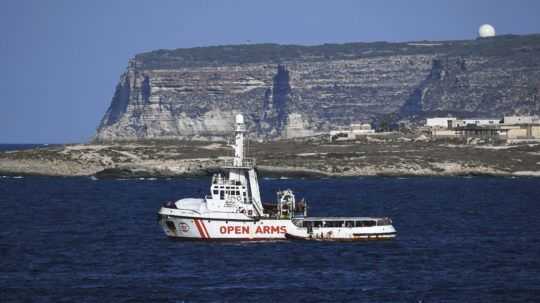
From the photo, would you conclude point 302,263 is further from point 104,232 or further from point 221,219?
point 104,232

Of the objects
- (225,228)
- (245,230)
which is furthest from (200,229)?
(245,230)

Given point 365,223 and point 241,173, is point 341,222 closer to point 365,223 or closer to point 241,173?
point 365,223

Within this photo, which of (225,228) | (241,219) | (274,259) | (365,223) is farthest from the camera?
(365,223)

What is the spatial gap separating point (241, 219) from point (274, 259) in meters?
6.86

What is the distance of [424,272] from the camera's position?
74125 mm

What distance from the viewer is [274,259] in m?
78.8

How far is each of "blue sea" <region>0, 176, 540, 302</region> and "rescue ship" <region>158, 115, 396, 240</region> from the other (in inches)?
30.5

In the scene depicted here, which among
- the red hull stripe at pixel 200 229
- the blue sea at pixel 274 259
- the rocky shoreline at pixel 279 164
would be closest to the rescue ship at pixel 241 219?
the red hull stripe at pixel 200 229

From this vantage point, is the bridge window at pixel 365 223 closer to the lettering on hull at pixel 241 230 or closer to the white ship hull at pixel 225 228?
the white ship hull at pixel 225 228

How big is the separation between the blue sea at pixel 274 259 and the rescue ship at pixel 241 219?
30.5 inches

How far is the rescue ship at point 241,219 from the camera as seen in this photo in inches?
3349

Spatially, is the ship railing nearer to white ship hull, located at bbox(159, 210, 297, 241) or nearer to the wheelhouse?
white ship hull, located at bbox(159, 210, 297, 241)

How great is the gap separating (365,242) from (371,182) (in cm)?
7994

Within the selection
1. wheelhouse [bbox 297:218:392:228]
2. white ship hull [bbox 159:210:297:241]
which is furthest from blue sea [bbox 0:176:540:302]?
wheelhouse [bbox 297:218:392:228]
